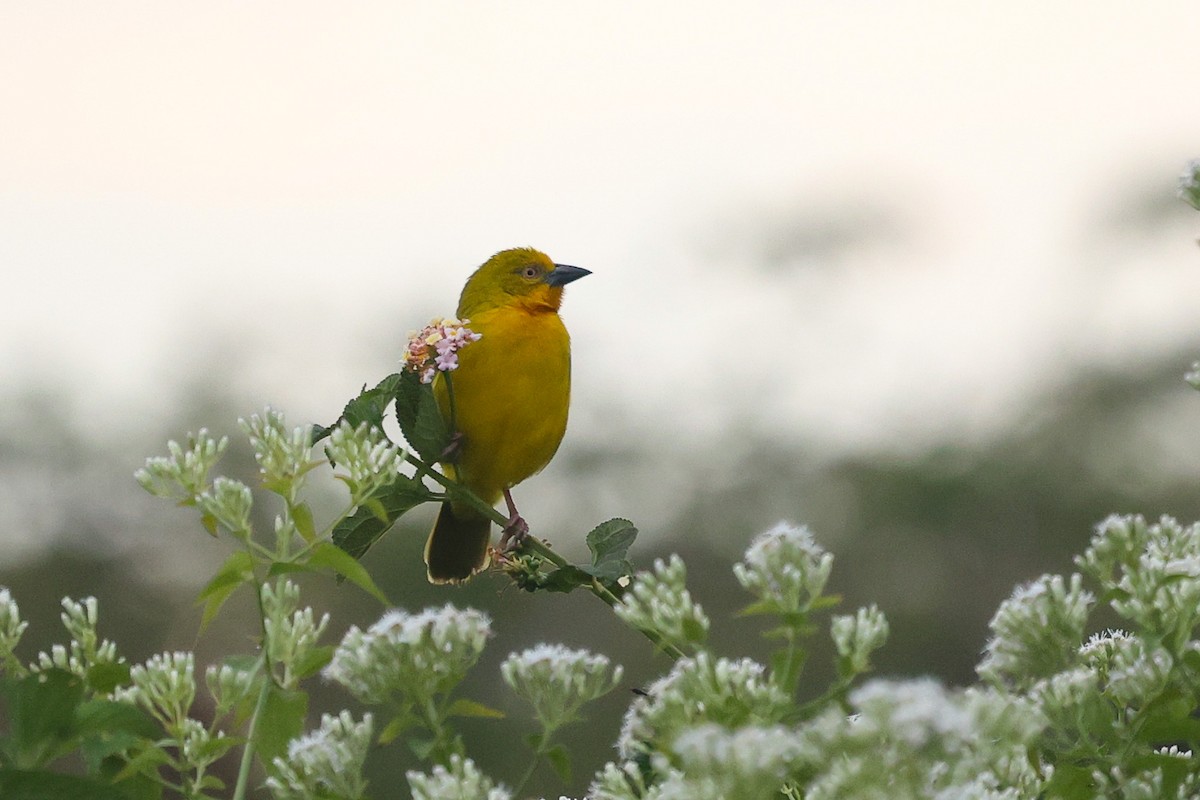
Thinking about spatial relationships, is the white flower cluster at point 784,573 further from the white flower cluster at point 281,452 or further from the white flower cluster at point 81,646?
the white flower cluster at point 81,646

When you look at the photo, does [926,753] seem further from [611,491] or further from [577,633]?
[611,491]

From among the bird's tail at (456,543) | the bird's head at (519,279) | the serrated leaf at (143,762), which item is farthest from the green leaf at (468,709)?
the bird's head at (519,279)

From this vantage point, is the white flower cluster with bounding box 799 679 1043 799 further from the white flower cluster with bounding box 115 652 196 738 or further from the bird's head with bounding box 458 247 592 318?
the bird's head with bounding box 458 247 592 318

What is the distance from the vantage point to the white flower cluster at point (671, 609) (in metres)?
1.28

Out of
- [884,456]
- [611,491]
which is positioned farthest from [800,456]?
[611,491]

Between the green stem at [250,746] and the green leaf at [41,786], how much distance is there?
0.45 feet

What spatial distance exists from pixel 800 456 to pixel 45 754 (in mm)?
31213

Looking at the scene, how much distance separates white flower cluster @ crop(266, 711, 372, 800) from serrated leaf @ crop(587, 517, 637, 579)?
59 cm

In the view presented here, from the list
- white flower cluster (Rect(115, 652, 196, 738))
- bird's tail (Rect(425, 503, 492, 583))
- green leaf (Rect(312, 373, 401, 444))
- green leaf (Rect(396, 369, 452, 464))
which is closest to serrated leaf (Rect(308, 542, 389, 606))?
white flower cluster (Rect(115, 652, 196, 738))

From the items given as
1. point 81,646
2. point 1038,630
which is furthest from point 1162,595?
point 81,646

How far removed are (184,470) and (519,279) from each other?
3.67m

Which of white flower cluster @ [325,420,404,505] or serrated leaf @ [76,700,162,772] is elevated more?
white flower cluster @ [325,420,404,505]

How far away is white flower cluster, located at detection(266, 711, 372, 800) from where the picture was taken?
1.29 metres

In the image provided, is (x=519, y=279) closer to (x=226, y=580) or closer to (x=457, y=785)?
(x=226, y=580)
